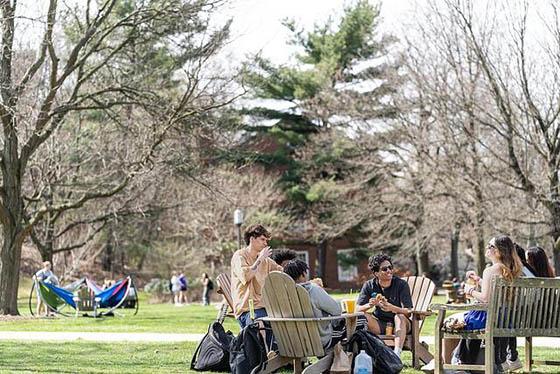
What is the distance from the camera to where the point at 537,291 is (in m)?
9.15

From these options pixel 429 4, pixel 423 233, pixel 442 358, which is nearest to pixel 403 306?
pixel 442 358

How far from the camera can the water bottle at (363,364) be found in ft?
28.5

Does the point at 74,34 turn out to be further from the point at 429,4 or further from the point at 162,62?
the point at 429,4

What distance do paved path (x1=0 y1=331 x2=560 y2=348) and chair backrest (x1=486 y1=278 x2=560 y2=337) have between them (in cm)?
473

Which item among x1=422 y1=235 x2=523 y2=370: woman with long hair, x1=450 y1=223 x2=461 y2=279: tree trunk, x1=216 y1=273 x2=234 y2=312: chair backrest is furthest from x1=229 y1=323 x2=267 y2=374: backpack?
x1=450 y1=223 x2=461 y2=279: tree trunk

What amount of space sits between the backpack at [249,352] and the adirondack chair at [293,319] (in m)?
0.14

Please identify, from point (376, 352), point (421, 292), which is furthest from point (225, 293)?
point (376, 352)

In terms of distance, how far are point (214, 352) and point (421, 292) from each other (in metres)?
2.66

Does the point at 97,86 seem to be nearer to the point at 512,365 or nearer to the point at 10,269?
the point at 10,269

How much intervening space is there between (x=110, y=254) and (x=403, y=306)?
4276 centimetres

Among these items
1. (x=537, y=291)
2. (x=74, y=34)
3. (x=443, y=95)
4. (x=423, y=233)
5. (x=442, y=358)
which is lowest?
(x=442, y=358)

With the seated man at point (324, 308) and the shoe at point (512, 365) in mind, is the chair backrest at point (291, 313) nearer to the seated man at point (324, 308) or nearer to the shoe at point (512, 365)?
the seated man at point (324, 308)

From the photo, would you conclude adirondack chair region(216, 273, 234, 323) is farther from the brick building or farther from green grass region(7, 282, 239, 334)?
the brick building

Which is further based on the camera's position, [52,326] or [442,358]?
[52,326]
